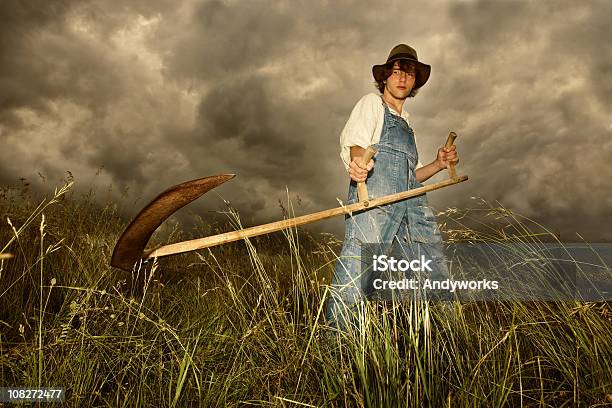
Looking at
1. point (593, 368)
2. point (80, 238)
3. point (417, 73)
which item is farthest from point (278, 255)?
point (593, 368)

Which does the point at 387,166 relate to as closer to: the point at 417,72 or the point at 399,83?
the point at 399,83

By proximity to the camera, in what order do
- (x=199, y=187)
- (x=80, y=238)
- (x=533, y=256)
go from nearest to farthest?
(x=199, y=187)
(x=533, y=256)
(x=80, y=238)

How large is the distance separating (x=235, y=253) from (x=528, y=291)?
4215mm

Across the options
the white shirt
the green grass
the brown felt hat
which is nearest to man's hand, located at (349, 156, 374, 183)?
the white shirt

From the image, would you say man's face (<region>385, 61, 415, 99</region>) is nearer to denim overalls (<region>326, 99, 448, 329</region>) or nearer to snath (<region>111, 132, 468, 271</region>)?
denim overalls (<region>326, 99, 448, 329</region>)

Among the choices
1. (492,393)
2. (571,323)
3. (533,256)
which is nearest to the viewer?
(492,393)

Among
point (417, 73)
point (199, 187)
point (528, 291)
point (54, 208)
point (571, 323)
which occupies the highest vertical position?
point (417, 73)

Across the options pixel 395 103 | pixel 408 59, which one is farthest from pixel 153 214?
pixel 408 59

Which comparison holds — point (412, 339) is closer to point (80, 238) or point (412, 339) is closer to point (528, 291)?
point (528, 291)

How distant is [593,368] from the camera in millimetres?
2244

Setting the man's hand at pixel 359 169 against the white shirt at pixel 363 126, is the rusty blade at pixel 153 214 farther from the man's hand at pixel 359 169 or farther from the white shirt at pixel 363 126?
the white shirt at pixel 363 126

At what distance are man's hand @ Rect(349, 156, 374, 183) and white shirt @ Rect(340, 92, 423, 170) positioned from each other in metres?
0.15

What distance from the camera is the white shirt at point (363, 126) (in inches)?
138

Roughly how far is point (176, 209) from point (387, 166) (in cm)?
163
